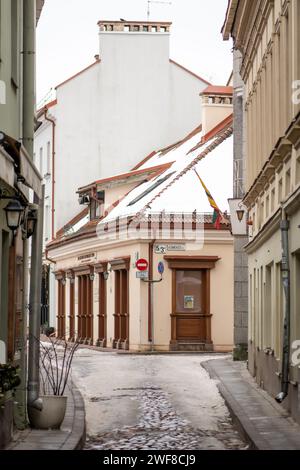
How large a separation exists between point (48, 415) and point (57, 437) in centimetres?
87

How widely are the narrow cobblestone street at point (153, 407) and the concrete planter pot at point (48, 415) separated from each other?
0.50 meters

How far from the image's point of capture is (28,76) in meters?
16.1

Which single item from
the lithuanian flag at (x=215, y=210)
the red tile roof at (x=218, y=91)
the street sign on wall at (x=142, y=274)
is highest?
the red tile roof at (x=218, y=91)

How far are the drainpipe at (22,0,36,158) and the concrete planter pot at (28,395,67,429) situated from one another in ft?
10.7

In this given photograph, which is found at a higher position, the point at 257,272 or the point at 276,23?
the point at 276,23

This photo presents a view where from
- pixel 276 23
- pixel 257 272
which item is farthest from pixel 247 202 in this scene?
pixel 276 23

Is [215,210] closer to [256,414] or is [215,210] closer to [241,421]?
[256,414]

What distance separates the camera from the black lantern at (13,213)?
13695 mm

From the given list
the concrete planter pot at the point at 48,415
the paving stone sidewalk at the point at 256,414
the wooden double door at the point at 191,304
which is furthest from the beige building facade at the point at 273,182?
the wooden double door at the point at 191,304

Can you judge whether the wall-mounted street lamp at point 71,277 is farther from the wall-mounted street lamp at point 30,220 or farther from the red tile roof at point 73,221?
the wall-mounted street lamp at point 30,220

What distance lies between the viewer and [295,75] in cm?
1623

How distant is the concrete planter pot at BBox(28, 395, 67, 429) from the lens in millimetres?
15031
